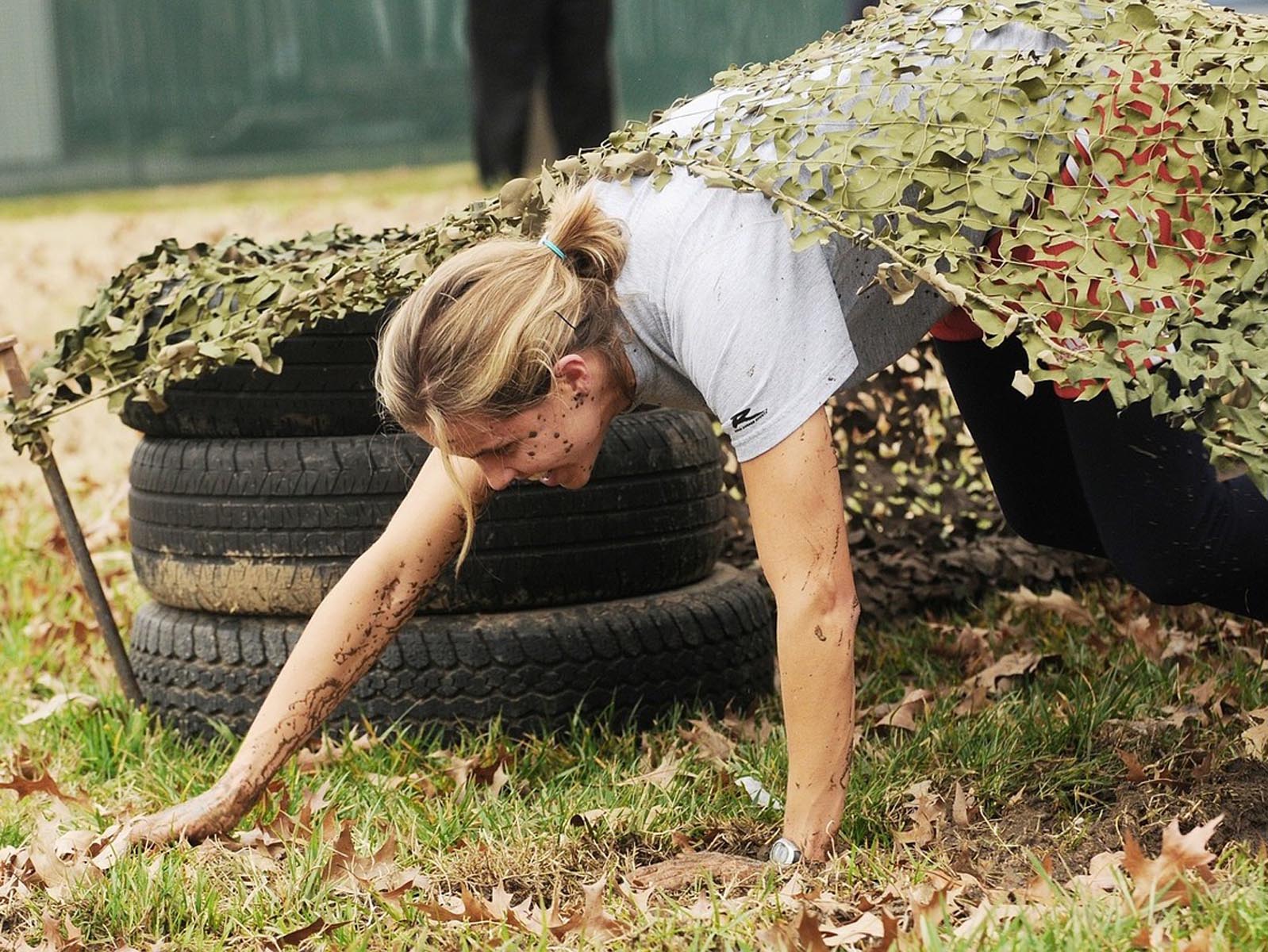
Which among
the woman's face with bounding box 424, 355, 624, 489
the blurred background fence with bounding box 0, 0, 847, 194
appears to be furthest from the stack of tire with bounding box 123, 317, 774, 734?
the blurred background fence with bounding box 0, 0, 847, 194

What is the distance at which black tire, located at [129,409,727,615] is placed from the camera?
3674 millimetres

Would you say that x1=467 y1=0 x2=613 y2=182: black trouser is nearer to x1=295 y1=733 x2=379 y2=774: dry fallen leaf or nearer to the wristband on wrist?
x1=295 y1=733 x2=379 y2=774: dry fallen leaf

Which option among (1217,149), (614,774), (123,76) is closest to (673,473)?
(614,774)

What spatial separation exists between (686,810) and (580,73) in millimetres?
6213

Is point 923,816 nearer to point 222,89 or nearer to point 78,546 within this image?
point 78,546

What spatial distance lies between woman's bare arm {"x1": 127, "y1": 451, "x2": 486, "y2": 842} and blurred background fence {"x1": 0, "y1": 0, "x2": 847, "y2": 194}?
36.7 feet

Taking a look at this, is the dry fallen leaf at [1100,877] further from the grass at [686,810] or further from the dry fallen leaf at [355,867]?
the dry fallen leaf at [355,867]

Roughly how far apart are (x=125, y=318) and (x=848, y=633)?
72.8 inches

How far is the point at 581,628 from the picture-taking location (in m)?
3.71

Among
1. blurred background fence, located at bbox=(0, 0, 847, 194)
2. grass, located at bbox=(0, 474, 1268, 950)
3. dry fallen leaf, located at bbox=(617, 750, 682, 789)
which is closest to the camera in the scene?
grass, located at bbox=(0, 474, 1268, 950)

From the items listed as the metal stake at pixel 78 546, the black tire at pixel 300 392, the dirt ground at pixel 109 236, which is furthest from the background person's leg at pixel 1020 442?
the dirt ground at pixel 109 236

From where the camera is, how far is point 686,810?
3182 millimetres

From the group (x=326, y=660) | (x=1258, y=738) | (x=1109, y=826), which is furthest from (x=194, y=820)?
(x=1258, y=738)

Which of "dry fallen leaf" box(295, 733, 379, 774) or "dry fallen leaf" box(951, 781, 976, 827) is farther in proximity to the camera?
"dry fallen leaf" box(295, 733, 379, 774)
